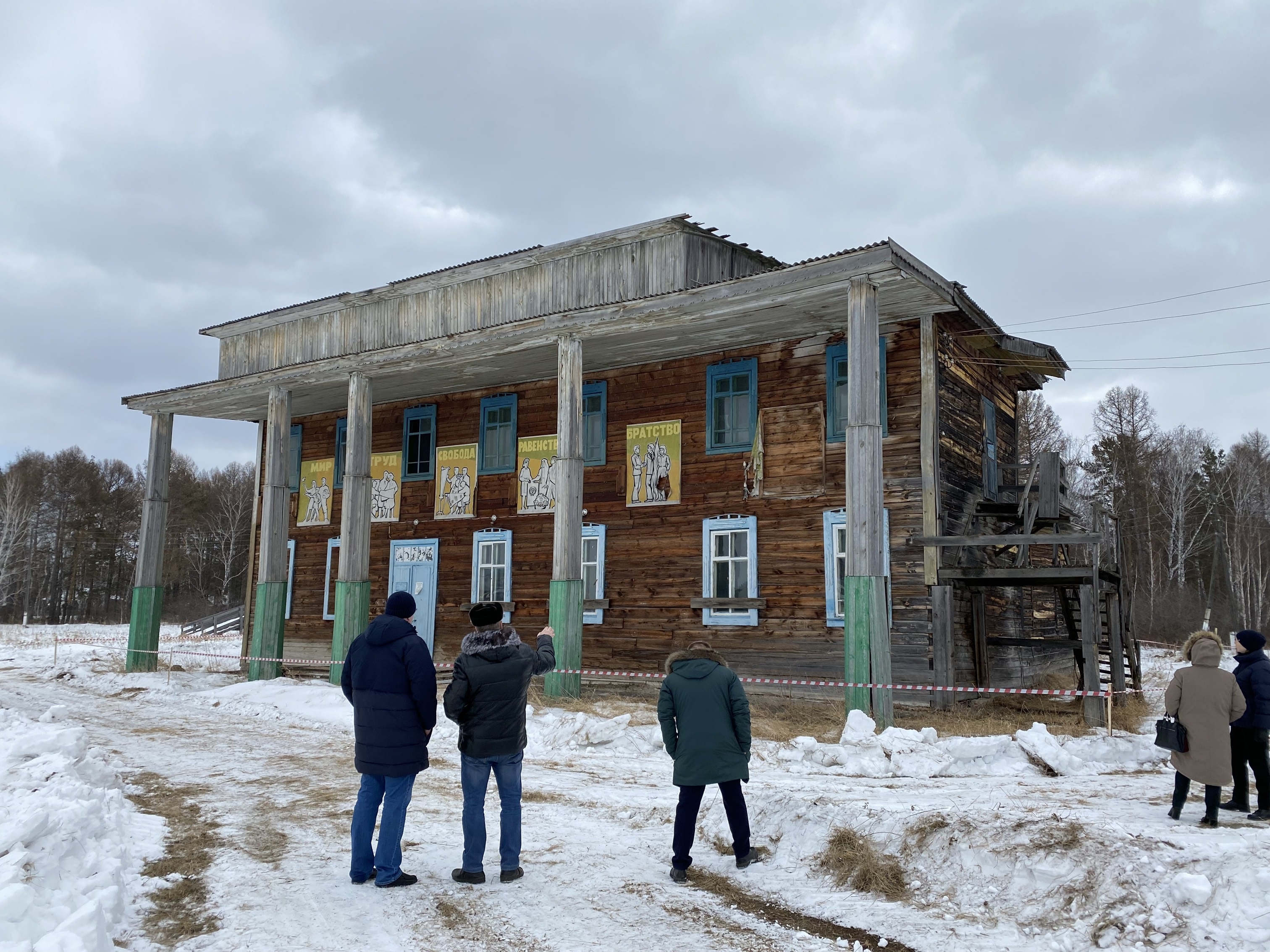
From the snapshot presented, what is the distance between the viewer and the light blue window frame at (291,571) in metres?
24.0

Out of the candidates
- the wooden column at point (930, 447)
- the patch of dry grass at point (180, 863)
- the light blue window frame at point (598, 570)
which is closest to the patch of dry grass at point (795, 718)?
the wooden column at point (930, 447)

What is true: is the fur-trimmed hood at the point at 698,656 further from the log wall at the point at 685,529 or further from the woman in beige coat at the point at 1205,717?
the log wall at the point at 685,529

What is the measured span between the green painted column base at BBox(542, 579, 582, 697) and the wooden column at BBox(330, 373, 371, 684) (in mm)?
4777

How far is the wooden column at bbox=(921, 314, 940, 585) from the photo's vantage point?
50.3 feet

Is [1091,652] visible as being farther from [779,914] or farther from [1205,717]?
[779,914]

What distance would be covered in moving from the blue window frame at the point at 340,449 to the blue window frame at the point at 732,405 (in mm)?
10042

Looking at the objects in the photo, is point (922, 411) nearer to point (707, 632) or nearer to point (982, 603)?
point (982, 603)

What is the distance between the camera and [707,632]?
17516mm

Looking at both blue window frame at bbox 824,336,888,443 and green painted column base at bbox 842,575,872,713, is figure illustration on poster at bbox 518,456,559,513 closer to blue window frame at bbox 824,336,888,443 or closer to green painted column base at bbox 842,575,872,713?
blue window frame at bbox 824,336,888,443

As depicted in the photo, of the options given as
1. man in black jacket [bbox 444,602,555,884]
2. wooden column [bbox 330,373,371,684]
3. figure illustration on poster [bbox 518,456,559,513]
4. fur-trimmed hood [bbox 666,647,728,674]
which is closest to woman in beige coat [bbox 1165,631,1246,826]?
fur-trimmed hood [bbox 666,647,728,674]

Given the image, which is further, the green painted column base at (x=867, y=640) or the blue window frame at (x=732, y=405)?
the blue window frame at (x=732, y=405)

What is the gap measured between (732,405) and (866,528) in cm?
539

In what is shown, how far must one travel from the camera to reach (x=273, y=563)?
65.5 feet

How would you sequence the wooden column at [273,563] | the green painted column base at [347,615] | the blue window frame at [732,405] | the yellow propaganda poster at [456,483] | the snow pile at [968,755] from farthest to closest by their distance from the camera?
the yellow propaganda poster at [456,483] < the wooden column at [273,563] < the green painted column base at [347,615] < the blue window frame at [732,405] < the snow pile at [968,755]
